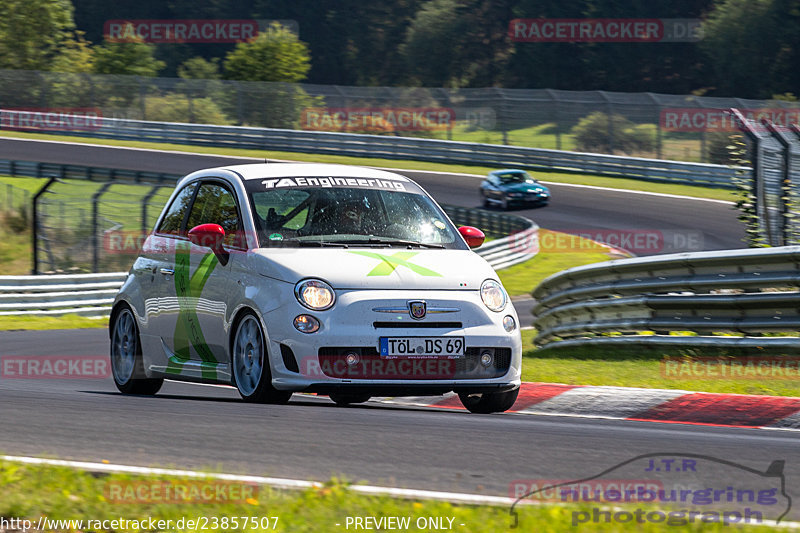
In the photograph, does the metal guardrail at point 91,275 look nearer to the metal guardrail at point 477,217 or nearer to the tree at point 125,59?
the metal guardrail at point 477,217

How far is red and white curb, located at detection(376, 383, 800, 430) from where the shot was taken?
754cm

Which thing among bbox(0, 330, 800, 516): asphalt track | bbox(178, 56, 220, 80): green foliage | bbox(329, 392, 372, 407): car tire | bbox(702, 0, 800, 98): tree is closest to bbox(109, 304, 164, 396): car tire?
bbox(0, 330, 800, 516): asphalt track

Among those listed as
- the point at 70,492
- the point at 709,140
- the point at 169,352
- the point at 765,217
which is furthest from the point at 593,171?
the point at 70,492

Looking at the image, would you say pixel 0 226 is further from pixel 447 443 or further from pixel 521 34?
pixel 521 34

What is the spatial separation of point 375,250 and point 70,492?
3578 millimetres

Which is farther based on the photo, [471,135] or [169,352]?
[471,135]

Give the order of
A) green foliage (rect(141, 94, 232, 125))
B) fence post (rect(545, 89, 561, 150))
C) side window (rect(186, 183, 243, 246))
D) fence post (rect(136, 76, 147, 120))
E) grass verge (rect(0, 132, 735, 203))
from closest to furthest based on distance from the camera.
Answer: side window (rect(186, 183, 243, 246)), grass verge (rect(0, 132, 735, 203)), fence post (rect(545, 89, 561, 150)), fence post (rect(136, 76, 147, 120)), green foliage (rect(141, 94, 232, 125))

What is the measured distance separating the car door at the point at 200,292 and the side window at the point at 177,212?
10 cm

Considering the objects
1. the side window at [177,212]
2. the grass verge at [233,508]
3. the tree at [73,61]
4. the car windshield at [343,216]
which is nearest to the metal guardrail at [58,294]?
the side window at [177,212]

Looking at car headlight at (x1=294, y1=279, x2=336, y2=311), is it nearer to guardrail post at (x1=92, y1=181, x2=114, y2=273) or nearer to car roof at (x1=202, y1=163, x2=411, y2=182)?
car roof at (x1=202, y1=163, x2=411, y2=182)

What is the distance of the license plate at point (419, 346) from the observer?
7.20 m

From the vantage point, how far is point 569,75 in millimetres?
67250

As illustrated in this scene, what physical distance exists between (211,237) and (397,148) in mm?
35101

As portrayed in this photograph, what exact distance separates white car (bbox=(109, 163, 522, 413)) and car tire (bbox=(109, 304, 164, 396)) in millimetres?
23
